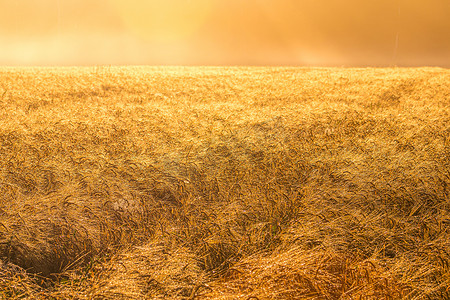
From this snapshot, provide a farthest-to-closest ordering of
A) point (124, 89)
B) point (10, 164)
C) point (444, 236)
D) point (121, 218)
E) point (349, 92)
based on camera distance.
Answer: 1. point (124, 89)
2. point (349, 92)
3. point (10, 164)
4. point (121, 218)
5. point (444, 236)

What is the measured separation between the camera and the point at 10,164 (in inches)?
116

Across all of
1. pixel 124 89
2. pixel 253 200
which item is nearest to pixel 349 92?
pixel 124 89

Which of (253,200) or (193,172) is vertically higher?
(193,172)

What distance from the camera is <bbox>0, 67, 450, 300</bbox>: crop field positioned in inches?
62.4

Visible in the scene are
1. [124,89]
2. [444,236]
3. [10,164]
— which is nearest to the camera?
[444,236]

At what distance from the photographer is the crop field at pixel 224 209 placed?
158cm

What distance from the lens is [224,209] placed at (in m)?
2.27

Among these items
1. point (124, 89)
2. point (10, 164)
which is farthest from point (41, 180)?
point (124, 89)

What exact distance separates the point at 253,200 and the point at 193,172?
79 centimetres

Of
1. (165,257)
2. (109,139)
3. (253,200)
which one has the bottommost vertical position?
(165,257)

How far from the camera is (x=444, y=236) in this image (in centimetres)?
189

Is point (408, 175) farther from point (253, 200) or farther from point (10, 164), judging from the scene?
point (10, 164)

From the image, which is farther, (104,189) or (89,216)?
(104,189)

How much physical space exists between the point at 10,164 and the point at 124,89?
6622 millimetres
